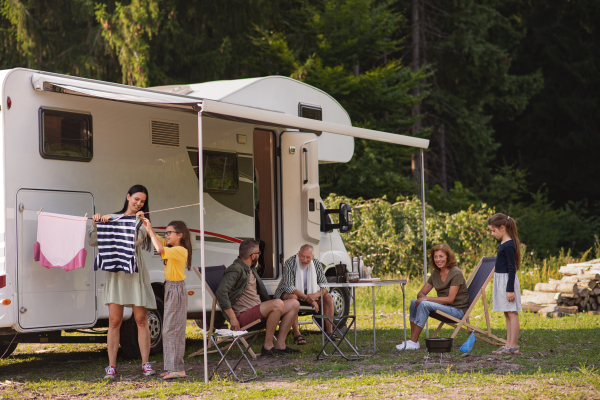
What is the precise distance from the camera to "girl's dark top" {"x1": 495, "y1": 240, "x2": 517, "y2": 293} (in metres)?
6.43

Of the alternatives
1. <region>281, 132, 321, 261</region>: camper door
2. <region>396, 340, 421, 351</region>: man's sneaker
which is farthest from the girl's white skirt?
<region>281, 132, 321, 261</region>: camper door

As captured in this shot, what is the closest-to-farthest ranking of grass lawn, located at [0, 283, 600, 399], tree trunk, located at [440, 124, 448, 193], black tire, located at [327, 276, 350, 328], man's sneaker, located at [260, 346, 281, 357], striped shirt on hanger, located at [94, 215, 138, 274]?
grass lawn, located at [0, 283, 600, 399] → striped shirt on hanger, located at [94, 215, 138, 274] → man's sneaker, located at [260, 346, 281, 357] → black tire, located at [327, 276, 350, 328] → tree trunk, located at [440, 124, 448, 193]

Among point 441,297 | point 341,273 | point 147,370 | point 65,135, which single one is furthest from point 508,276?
point 65,135

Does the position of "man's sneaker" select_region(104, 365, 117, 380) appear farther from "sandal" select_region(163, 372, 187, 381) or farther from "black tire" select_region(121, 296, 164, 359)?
"black tire" select_region(121, 296, 164, 359)

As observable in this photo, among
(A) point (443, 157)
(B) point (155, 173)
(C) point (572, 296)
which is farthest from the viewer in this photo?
(A) point (443, 157)

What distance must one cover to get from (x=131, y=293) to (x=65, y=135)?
1.46 m

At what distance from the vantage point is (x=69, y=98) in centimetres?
596

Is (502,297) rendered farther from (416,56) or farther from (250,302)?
(416,56)

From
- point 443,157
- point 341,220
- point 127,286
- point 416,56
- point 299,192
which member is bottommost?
point 127,286

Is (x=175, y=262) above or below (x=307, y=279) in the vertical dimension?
above

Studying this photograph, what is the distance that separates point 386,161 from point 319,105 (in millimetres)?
8868

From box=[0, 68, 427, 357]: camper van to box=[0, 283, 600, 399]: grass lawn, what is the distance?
0.41m

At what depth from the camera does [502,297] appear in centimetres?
651

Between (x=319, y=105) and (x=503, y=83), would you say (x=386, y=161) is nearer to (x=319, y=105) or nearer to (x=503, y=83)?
(x=503, y=83)
